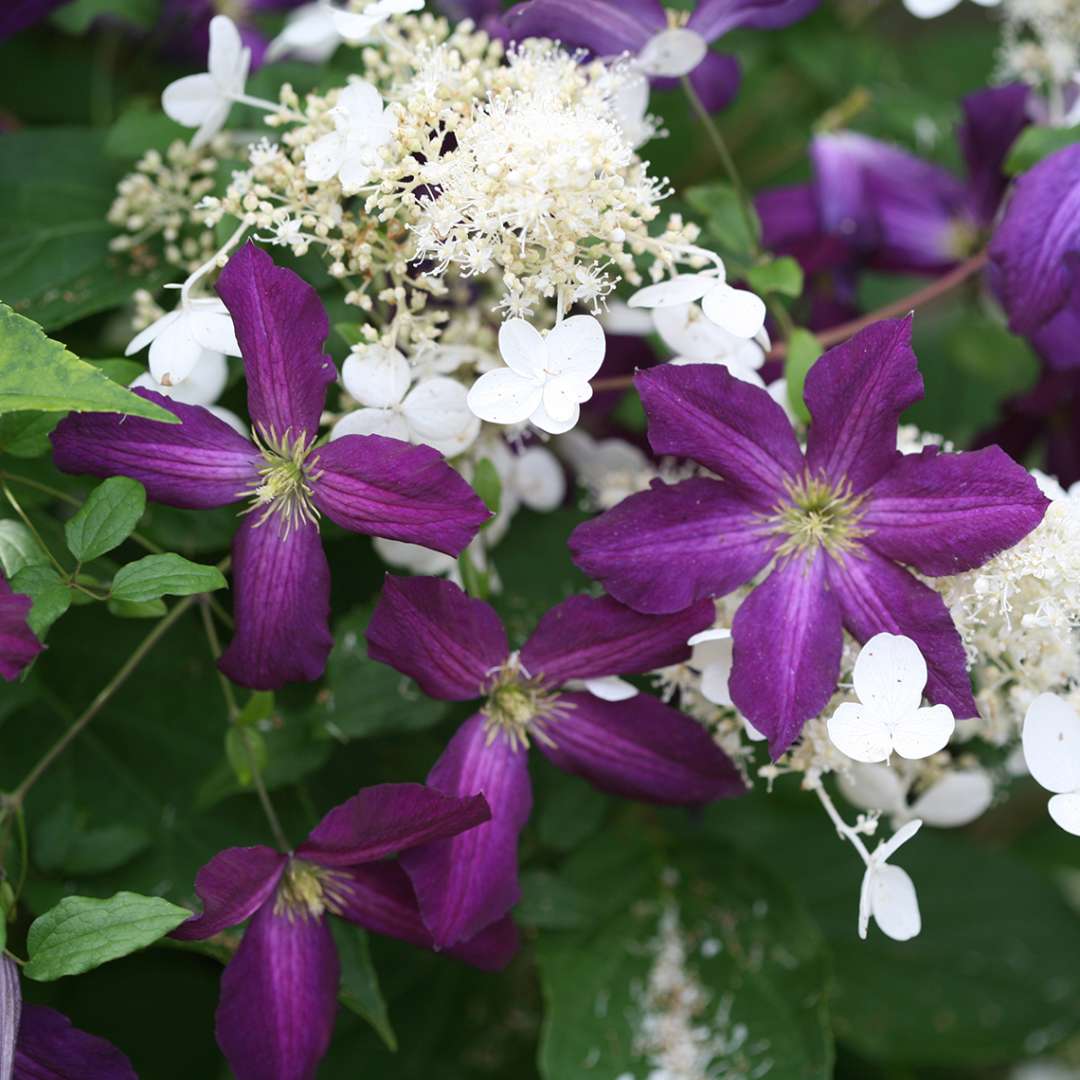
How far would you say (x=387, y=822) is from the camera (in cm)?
51

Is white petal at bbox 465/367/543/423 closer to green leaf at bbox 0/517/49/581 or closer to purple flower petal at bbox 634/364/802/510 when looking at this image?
purple flower petal at bbox 634/364/802/510

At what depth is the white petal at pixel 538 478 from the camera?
0.67 metres

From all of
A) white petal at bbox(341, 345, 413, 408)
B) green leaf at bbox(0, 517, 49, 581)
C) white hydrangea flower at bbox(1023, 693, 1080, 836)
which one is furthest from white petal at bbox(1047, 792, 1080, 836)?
green leaf at bbox(0, 517, 49, 581)

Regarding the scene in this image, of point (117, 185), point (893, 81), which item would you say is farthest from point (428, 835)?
point (893, 81)

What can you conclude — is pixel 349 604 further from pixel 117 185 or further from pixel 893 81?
pixel 893 81

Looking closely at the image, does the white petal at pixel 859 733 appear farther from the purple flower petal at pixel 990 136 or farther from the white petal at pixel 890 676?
the purple flower petal at pixel 990 136

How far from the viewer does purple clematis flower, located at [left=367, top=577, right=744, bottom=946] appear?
52 cm

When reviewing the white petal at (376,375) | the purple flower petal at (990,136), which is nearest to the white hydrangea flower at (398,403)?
the white petal at (376,375)

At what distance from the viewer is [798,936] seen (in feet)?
2.37

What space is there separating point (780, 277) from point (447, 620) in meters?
0.23

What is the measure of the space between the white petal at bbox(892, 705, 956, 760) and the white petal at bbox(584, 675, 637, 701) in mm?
118

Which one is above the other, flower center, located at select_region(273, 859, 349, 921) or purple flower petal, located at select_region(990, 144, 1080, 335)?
purple flower petal, located at select_region(990, 144, 1080, 335)

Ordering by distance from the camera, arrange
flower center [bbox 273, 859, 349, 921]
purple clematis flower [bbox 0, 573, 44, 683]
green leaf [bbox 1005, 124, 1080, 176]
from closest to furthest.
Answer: purple clematis flower [bbox 0, 573, 44, 683] < flower center [bbox 273, 859, 349, 921] < green leaf [bbox 1005, 124, 1080, 176]

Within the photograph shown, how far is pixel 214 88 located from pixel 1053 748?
0.47 meters
